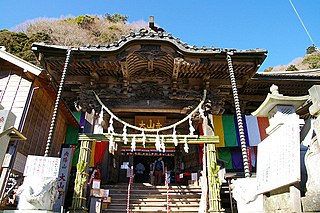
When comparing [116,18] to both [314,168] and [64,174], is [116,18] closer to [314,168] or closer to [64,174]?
[64,174]

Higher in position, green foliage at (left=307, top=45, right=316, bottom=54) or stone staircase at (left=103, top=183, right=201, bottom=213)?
green foliage at (left=307, top=45, right=316, bottom=54)

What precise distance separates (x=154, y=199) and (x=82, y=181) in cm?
316

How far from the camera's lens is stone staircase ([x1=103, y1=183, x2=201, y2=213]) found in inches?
356

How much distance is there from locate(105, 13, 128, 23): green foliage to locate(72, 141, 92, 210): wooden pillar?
163 feet

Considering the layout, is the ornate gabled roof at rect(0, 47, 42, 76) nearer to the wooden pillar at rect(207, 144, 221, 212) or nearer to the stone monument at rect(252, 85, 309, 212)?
the wooden pillar at rect(207, 144, 221, 212)

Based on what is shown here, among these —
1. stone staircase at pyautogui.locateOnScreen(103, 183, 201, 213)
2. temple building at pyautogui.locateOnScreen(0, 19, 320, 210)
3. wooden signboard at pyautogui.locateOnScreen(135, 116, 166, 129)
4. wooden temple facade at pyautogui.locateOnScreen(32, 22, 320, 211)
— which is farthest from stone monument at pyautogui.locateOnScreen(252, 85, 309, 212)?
wooden signboard at pyautogui.locateOnScreen(135, 116, 166, 129)

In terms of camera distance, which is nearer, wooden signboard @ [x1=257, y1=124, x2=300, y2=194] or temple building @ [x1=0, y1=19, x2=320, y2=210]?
wooden signboard @ [x1=257, y1=124, x2=300, y2=194]

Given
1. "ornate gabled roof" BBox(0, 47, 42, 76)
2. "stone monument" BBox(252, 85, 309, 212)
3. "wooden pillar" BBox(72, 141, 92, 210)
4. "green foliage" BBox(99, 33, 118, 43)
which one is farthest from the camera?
"green foliage" BBox(99, 33, 118, 43)

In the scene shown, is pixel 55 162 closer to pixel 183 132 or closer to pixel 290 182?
A: pixel 290 182

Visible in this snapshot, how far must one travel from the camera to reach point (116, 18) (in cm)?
5366

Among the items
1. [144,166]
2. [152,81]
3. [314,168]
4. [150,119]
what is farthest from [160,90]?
[144,166]

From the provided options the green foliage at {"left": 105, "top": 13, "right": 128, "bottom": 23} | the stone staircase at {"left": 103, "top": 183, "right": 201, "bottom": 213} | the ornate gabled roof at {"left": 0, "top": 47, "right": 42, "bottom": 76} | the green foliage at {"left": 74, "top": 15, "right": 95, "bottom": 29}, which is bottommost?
the stone staircase at {"left": 103, "top": 183, "right": 201, "bottom": 213}

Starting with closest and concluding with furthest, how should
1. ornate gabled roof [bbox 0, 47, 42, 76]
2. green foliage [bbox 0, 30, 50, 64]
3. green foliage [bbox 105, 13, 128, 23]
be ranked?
ornate gabled roof [bbox 0, 47, 42, 76] < green foliage [bbox 0, 30, 50, 64] < green foliage [bbox 105, 13, 128, 23]

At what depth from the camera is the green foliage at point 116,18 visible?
53175 mm
